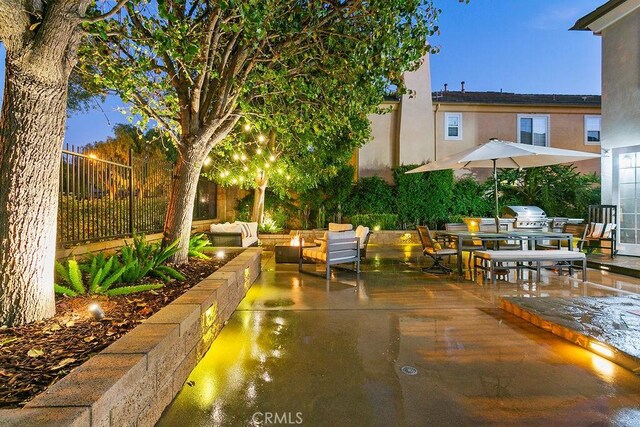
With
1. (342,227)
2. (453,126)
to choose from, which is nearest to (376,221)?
(342,227)

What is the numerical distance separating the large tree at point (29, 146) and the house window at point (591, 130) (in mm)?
21078

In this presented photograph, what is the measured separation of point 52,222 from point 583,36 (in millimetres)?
87576

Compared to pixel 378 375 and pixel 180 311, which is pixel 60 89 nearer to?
pixel 180 311

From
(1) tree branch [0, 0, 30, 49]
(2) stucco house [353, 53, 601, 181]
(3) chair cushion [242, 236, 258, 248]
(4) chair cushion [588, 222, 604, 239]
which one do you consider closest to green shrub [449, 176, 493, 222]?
(2) stucco house [353, 53, 601, 181]

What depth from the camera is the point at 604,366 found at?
10.5 ft

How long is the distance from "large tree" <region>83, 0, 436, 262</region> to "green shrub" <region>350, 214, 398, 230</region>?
7693 mm

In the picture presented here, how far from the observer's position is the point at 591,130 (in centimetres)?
1738

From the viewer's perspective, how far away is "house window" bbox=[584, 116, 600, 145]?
56.7ft

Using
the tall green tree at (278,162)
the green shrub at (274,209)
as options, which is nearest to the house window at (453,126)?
the tall green tree at (278,162)

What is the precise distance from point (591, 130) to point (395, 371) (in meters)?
20.0

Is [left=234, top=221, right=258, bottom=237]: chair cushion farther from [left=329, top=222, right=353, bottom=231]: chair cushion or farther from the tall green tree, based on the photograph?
[left=329, top=222, right=353, bottom=231]: chair cushion

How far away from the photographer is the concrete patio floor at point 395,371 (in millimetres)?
2490

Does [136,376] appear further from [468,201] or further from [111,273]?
[468,201]

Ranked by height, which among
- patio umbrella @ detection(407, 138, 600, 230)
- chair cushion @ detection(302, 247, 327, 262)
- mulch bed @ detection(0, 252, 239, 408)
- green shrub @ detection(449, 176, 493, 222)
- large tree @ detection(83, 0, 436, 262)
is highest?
large tree @ detection(83, 0, 436, 262)
